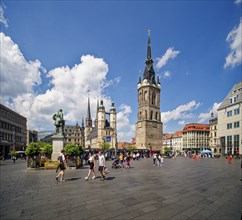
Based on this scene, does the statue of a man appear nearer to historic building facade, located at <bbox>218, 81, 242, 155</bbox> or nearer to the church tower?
historic building facade, located at <bbox>218, 81, 242, 155</bbox>

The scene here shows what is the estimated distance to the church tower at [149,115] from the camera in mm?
96562

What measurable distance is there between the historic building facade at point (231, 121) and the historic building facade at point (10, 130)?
54604 mm

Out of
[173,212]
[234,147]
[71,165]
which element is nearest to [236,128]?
[234,147]

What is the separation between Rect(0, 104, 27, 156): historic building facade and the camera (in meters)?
54.7

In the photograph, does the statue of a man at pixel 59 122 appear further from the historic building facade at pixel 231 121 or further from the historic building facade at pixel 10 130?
the historic building facade at pixel 231 121

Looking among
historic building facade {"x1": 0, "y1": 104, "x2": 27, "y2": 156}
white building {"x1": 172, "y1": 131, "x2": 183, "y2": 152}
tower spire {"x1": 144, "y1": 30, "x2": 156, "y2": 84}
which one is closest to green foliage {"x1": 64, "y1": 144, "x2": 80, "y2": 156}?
historic building facade {"x1": 0, "y1": 104, "x2": 27, "y2": 156}

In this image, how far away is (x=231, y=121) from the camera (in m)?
50.3

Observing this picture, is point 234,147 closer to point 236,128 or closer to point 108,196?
point 236,128

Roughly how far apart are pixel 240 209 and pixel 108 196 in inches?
190

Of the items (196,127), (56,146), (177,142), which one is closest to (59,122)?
(56,146)

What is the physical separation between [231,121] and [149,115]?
167ft

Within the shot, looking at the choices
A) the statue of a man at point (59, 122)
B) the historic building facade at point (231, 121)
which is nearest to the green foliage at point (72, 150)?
the statue of a man at point (59, 122)

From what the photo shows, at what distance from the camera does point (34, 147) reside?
20.2 metres

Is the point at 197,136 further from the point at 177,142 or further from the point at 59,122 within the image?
the point at 59,122
